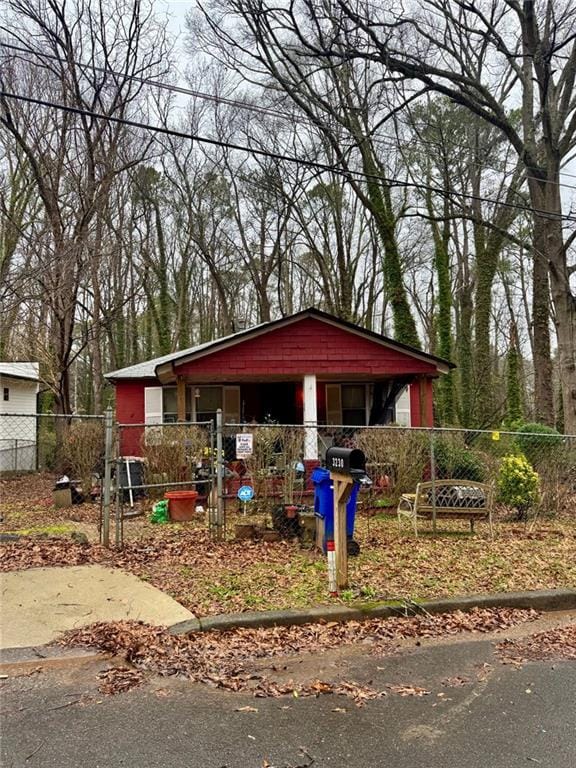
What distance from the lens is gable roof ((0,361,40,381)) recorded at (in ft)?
62.8

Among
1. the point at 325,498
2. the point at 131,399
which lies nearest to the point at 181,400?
the point at 131,399

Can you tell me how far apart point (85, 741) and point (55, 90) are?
15.6 m

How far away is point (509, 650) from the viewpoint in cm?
412

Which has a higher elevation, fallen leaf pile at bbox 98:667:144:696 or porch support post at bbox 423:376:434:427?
porch support post at bbox 423:376:434:427

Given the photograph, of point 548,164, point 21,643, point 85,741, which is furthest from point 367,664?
point 548,164

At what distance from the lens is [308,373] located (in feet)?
42.3

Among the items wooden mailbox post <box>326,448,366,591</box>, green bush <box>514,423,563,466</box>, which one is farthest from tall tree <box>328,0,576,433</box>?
wooden mailbox post <box>326,448,366,591</box>

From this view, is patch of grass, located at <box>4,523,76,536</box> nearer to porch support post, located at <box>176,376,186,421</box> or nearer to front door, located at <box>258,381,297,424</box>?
porch support post, located at <box>176,376,186,421</box>

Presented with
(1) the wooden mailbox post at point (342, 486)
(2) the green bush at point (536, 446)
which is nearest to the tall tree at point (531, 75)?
(2) the green bush at point (536, 446)

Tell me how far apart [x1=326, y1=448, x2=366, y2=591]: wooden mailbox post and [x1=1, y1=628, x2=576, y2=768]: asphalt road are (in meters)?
1.41

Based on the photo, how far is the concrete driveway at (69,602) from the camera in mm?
4223

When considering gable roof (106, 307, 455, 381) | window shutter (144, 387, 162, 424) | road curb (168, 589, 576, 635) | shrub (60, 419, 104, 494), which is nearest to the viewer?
road curb (168, 589, 576, 635)

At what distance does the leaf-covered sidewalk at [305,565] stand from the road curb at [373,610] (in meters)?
0.18

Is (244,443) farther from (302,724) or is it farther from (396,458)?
(302,724)
